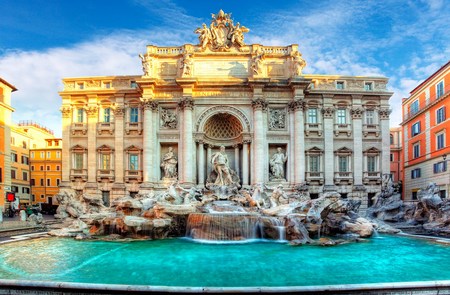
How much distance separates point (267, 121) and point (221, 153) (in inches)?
189

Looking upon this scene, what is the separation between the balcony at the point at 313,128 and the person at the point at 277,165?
121 inches

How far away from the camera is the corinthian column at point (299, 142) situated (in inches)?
1067

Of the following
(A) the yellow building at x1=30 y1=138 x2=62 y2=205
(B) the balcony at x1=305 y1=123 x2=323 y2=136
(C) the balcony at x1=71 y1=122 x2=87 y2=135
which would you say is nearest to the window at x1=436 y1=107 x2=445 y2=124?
(B) the balcony at x1=305 y1=123 x2=323 y2=136

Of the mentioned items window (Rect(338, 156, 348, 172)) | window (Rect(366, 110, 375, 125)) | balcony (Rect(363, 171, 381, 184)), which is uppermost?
window (Rect(366, 110, 375, 125))

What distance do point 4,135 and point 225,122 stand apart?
21501 mm

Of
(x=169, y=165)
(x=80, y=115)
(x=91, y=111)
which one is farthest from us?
(x=80, y=115)

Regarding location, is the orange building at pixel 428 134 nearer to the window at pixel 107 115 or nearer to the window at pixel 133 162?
the window at pixel 133 162

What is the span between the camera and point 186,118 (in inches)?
1073

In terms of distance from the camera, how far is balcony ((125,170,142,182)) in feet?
92.0

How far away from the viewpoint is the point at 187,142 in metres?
27.1

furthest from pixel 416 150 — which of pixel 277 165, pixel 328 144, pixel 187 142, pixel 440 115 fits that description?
pixel 187 142

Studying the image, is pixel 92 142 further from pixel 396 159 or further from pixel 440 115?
pixel 396 159

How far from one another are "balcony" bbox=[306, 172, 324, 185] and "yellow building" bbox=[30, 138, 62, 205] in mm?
41800

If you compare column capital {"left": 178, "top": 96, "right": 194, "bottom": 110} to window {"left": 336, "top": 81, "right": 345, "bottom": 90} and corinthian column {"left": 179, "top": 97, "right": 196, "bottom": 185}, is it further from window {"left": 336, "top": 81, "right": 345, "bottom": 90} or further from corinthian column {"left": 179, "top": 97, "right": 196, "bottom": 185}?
window {"left": 336, "top": 81, "right": 345, "bottom": 90}
